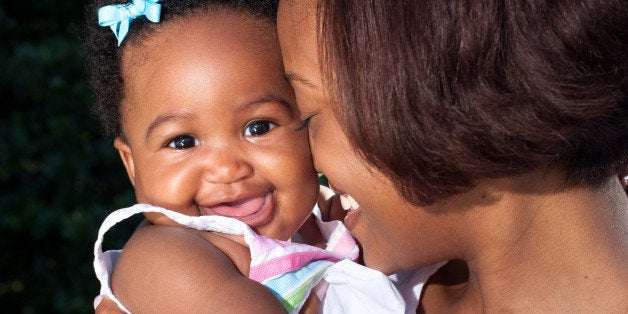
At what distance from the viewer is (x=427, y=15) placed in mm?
1914

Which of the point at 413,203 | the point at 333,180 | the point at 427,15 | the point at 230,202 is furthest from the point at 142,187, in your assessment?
the point at 427,15

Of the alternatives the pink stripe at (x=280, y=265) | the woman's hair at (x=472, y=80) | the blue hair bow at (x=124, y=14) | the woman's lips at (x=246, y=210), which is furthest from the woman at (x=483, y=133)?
the blue hair bow at (x=124, y=14)

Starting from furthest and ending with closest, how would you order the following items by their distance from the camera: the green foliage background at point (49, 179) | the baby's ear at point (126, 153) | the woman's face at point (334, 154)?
the green foliage background at point (49, 179)
the baby's ear at point (126, 153)
the woman's face at point (334, 154)

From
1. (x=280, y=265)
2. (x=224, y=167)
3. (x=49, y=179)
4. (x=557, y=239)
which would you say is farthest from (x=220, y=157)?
(x=49, y=179)

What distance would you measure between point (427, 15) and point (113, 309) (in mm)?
1179

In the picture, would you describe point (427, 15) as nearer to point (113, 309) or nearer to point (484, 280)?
point (484, 280)

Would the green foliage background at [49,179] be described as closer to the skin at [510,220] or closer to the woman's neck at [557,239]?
the skin at [510,220]

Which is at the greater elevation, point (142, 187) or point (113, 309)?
point (142, 187)

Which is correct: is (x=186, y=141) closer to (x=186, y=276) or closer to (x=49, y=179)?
(x=186, y=276)

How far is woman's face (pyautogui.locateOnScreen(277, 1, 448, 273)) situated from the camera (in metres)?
2.21

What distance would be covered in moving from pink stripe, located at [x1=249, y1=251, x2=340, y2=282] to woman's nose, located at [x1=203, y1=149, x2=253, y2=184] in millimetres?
244

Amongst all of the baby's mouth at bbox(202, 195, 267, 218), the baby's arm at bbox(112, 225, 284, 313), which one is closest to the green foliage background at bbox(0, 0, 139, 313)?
the baby's mouth at bbox(202, 195, 267, 218)

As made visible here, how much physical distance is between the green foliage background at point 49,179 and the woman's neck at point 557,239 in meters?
4.13

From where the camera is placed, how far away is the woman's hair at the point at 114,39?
2.62m
